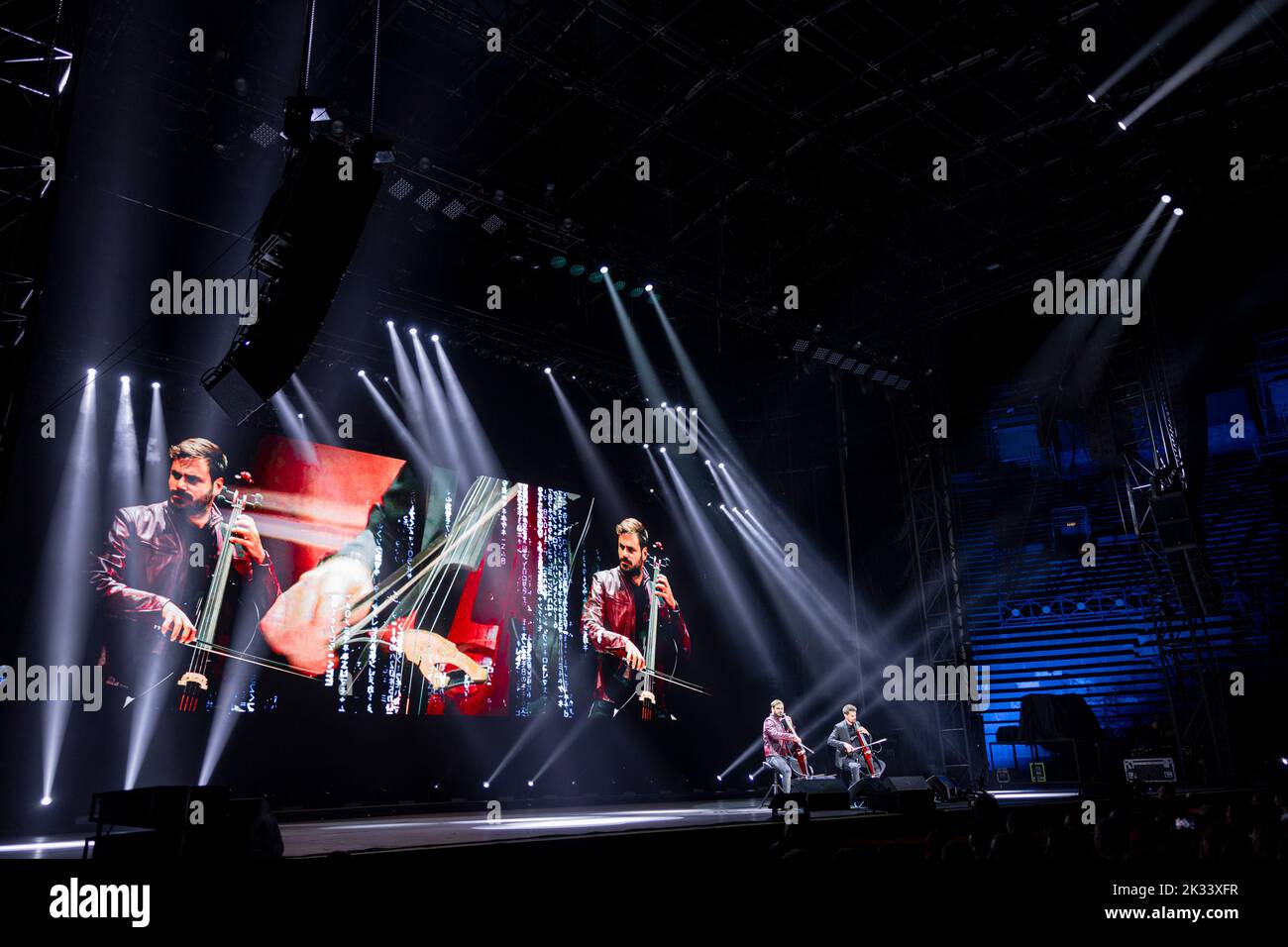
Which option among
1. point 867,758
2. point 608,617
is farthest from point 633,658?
point 867,758

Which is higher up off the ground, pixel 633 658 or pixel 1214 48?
pixel 1214 48

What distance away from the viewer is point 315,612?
10.7 metres

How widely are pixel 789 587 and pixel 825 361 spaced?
4.54 m

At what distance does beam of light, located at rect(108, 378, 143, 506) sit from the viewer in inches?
389

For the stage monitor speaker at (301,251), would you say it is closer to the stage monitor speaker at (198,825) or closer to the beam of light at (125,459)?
the stage monitor speaker at (198,825)

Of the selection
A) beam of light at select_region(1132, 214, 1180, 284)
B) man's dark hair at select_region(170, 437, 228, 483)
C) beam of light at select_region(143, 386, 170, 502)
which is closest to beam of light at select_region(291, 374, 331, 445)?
man's dark hair at select_region(170, 437, 228, 483)

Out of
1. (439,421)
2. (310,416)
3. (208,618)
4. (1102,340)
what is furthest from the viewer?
(1102,340)

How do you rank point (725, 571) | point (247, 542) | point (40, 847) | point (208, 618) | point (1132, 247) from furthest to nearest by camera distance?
point (725, 571) → point (1132, 247) → point (247, 542) → point (208, 618) → point (40, 847)

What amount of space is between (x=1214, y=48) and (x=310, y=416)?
35.9 feet

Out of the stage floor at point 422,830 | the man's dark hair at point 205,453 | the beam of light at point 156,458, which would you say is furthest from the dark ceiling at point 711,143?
the stage floor at point 422,830

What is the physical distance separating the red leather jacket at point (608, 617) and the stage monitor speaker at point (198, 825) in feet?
27.7

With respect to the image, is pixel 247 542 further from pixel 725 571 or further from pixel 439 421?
pixel 725 571

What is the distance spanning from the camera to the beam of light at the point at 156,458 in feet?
33.2
